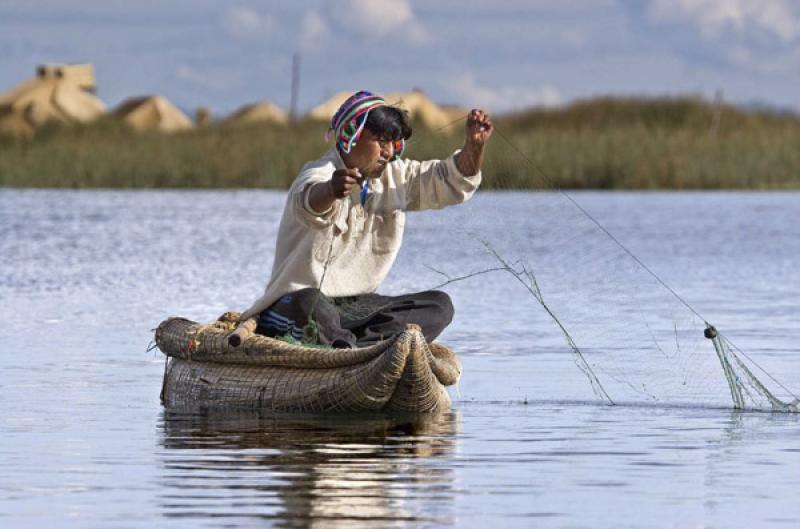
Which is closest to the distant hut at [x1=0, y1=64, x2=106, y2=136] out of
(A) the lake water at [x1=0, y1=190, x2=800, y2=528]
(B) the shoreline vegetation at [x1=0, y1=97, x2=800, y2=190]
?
(B) the shoreline vegetation at [x1=0, y1=97, x2=800, y2=190]

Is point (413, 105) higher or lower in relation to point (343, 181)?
higher

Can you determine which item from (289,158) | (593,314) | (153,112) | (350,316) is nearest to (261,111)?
(153,112)

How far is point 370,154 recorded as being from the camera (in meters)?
8.78

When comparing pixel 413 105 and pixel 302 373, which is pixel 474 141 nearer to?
pixel 302 373

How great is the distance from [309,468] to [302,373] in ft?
5.40

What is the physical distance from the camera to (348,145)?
8750 millimetres

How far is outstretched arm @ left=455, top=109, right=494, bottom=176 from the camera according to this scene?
8648mm

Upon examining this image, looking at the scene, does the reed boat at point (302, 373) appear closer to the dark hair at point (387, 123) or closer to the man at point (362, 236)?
the man at point (362, 236)

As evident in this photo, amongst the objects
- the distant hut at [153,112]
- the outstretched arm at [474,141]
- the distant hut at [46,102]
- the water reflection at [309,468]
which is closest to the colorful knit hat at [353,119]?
the outstretched arm at [474,141]

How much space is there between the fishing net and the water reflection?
2.69 feet

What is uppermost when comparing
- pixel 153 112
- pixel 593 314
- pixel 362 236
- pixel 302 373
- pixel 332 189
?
pixel 153 112

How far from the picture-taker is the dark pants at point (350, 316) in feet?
29.0

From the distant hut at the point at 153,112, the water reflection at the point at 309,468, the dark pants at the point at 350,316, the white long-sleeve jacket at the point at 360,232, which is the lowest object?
the water reflection at the point at 309,468

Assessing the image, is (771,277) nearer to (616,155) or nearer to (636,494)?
(636,494)
